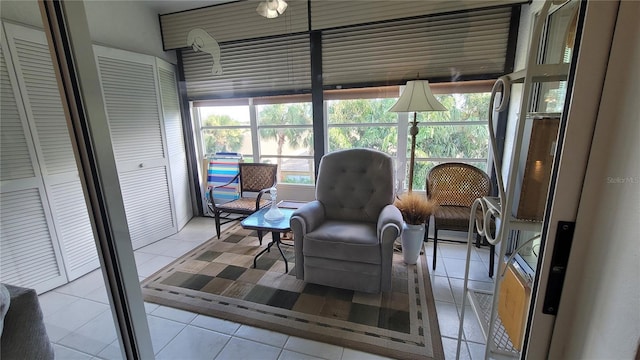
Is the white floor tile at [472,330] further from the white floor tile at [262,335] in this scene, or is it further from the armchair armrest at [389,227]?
the white floor tile at [262,335]

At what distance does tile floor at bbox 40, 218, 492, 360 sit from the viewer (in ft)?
4.89

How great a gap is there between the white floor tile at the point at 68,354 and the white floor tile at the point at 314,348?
113cm

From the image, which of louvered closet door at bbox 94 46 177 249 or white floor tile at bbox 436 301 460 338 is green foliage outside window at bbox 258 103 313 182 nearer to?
louvered closet door at bbox 94 46 177 249

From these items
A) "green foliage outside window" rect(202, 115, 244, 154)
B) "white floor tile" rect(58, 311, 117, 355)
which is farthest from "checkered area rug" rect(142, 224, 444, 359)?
"green foliage outside window" rect(202, 115, 244, 154)

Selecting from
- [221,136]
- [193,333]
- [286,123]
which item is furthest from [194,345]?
[221,136]

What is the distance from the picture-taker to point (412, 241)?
2348 millimetres

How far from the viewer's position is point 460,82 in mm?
2566

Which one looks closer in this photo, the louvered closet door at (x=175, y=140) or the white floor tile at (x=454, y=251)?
the white floor tile at (x=454, y=251)

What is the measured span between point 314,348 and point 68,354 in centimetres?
140

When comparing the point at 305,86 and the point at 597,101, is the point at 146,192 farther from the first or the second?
the point at 597,101

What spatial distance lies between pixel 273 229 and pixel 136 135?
6.05ft

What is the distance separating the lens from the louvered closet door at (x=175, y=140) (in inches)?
122

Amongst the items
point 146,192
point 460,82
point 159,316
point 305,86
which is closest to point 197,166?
point 146,192

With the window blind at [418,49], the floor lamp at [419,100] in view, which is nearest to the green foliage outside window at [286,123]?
the window blind at [418,49]
